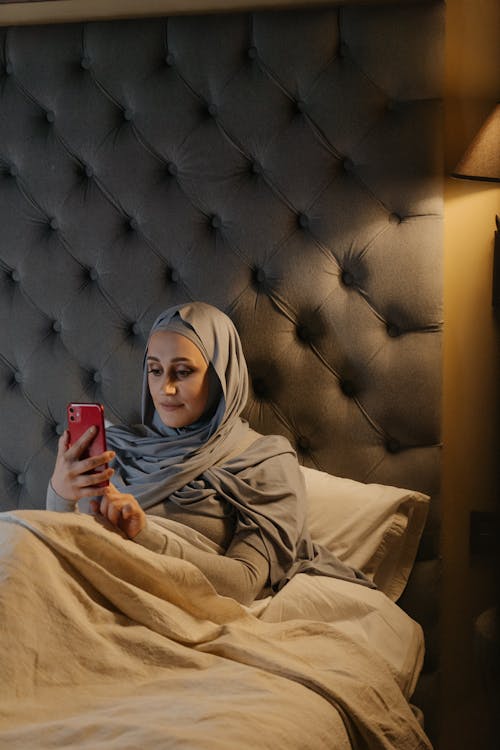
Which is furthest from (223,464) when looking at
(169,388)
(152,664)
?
(152,664)

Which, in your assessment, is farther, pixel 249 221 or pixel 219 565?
pixel 249 221

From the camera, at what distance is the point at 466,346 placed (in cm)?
215

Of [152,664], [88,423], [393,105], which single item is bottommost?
[152,664]

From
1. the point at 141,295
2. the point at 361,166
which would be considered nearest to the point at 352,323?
the point at 361,166

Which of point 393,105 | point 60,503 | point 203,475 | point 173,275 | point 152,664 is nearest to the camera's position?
point 152,664

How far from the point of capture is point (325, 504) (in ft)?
6.64

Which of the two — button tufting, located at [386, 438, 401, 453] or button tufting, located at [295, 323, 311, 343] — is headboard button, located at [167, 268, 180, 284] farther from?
button tufting, located at [386, 438, 401, 453]

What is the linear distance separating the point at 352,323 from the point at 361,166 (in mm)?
349

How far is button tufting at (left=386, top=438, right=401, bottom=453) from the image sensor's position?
2125 millimetres

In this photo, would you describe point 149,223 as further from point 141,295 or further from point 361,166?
point 361,166

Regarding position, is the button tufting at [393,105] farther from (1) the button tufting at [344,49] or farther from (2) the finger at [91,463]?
(2) the finger at [91,463]

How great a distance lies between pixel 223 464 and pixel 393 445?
41cm

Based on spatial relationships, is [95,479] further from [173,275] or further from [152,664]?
[173,275]

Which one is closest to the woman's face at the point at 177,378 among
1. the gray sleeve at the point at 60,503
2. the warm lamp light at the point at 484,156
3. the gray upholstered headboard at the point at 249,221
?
the gray upholstered headboard at the point at 249,221
